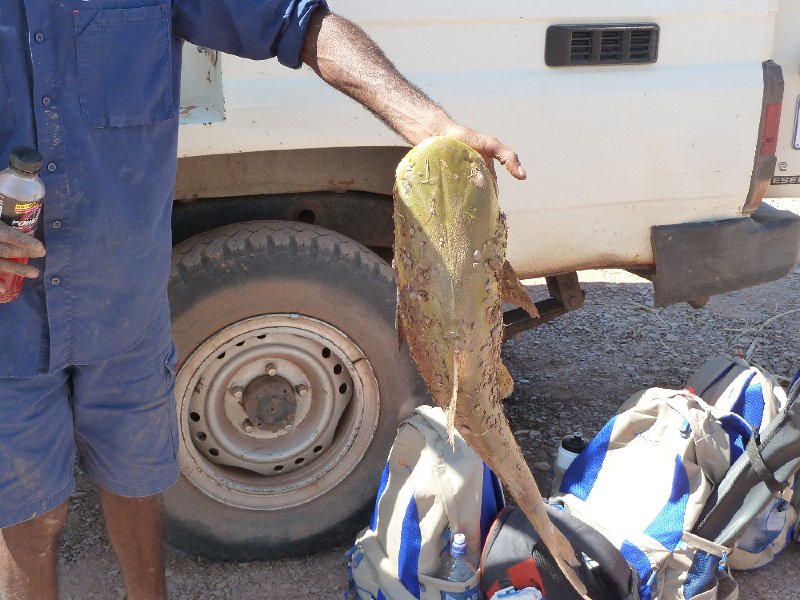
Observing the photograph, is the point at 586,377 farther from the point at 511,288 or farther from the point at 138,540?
the point at 511,288

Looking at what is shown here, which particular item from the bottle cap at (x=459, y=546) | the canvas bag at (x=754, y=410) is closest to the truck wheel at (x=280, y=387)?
the bottle cap at (x=459, y=546)

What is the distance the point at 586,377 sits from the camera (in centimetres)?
486

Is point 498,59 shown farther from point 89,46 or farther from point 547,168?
point 89,46

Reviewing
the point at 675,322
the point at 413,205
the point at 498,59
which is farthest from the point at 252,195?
the point at 675,322

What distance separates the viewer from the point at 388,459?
313 centimetres

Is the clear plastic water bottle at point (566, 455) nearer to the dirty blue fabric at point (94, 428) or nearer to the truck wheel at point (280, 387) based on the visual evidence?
the truck wheel at point (280, 387)

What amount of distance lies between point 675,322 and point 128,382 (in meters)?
3.98

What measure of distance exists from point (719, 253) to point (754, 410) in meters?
0.63

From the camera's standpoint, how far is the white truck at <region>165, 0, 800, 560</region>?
2.88 m

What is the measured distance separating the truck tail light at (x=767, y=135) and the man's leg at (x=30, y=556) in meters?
2.35

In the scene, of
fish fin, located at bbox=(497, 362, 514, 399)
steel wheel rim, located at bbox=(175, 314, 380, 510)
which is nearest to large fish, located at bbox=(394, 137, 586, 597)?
fish fin, located at bbox=(497, 362, 514, 399)

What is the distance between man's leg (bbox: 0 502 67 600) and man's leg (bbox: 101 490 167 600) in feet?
0.59

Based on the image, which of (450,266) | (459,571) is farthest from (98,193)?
(459,571)

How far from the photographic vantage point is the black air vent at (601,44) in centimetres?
296
